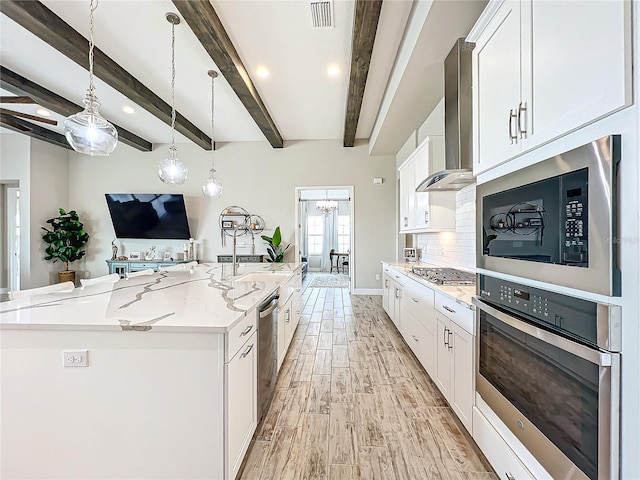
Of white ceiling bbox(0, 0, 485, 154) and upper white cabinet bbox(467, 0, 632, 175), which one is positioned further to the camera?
white ceiling bbox(0, 0, 485, 154)

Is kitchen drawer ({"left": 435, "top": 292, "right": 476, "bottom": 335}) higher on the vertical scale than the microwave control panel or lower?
lower

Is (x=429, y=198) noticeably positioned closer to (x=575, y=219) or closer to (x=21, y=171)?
(x=575, y=219)

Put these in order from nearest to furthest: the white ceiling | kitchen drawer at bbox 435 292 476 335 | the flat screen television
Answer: kitchen drawer at bbox 435 292 476 335, the white ceiling, the flat screen television

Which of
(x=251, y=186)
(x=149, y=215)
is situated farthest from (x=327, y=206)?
(x=149, y=215)

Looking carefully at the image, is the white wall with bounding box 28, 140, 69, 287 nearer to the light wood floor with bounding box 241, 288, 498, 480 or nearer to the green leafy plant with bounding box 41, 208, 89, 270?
the green leafy plant with bounding box 41, 208, 89, 270

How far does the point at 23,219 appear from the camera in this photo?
5371 mm

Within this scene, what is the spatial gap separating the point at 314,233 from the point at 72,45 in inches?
337

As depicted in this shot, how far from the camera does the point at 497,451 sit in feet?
4.46

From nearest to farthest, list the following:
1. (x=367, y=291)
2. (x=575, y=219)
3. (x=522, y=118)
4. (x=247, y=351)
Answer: (x=575, y=219), (x=522, y=118), (x=247, y=351), (x=367, y=291)

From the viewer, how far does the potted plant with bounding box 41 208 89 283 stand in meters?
5.67

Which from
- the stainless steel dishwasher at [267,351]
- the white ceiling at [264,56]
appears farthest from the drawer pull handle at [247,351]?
the white ceiling at [264,56]

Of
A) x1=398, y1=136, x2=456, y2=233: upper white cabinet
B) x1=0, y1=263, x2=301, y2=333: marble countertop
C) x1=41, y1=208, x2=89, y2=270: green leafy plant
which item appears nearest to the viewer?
x1=0, y1=263, x2=301, y2=333: marble countertop

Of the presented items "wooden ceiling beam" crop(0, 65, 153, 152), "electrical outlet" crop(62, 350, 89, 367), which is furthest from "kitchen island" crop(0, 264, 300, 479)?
"wooden ceiling beam" crop(0, 65, 153, 152)

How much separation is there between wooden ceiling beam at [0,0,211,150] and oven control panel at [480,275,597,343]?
155 inches
